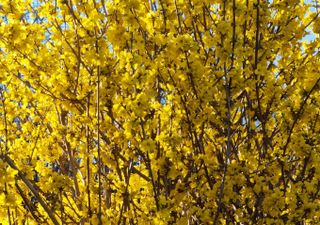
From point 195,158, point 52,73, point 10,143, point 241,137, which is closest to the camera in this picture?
point 195,158

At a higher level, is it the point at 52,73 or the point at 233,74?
the point at 52,73

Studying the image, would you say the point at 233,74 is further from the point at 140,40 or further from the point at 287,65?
the point at 287,65

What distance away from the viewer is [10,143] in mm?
5422

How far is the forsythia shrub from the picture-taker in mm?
3758

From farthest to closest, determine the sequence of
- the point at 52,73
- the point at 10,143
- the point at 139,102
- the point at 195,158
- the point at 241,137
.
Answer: the point at 10,143 < the point at 241,137 < the point at 52,73 < the point at 195,158 < the point at 139,102

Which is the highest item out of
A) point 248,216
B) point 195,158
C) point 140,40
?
point 140,40

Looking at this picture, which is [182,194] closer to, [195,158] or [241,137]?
[195,158]

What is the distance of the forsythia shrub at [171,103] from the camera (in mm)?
3758

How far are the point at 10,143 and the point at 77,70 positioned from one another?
62.8 inches

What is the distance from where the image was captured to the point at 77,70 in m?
4.27

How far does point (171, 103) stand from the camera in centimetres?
411

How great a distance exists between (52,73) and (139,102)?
1405 mm

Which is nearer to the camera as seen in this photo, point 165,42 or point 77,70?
point 165,42

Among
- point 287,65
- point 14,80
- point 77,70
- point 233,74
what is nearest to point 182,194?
point 233,74
